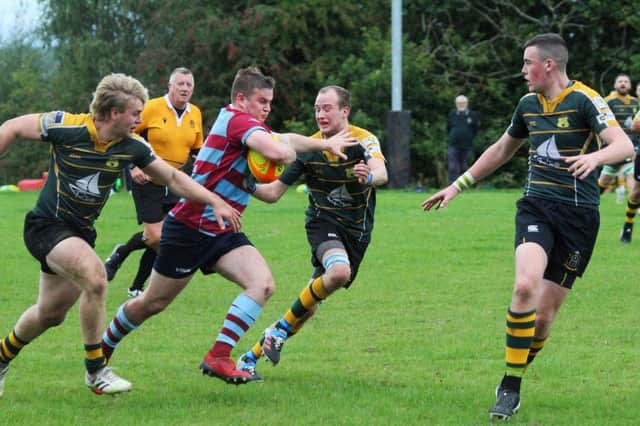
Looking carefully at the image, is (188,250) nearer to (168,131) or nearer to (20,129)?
(20,129)

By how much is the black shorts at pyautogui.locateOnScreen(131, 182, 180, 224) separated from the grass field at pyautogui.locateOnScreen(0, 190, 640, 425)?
856 mm

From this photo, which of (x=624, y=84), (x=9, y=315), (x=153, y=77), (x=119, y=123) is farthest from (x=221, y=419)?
(x=153, y=77)

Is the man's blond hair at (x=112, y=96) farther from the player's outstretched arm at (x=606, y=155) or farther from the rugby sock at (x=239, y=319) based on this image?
the player's outstretched arm at (x=606, y=155)

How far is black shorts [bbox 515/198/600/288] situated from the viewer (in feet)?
21.7

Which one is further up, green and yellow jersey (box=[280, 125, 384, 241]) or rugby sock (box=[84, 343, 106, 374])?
green and yellow jersey (box=[280, 125, 384, 241])

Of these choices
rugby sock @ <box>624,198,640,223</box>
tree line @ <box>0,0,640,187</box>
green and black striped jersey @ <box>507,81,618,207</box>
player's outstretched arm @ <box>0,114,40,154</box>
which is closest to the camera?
player's outstretched arm @ <box>0,114,40,154</box>

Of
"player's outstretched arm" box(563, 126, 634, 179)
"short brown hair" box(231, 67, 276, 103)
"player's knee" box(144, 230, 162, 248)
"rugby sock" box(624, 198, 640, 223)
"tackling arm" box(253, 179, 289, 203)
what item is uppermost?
"short brown hair" box(231, 67, 276, 103)

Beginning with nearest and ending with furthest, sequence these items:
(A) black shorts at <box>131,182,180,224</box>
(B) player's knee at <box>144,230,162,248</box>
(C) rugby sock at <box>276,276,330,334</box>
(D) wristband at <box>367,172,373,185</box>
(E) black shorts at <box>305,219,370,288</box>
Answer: (D) wristband at <box>367,172,373,185</box>, (C) rugby sock at <box>276,276,330,334</box>, (E) black shorts at <box>305,219,370,288</box>, (B) player's knee at <box>144,230,162,248</box>, (A) black shorts at <box>131,182,180,224</box>

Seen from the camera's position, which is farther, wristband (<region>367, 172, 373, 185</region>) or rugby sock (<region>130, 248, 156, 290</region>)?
rugby sock (<region>130, 248, 156, 290</region>)

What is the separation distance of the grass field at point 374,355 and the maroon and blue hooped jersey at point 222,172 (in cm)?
109

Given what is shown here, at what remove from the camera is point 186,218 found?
7090 millimetres

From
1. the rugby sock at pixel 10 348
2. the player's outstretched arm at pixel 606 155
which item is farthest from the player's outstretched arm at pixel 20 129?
the player's outstretched arm at pixel 606 155

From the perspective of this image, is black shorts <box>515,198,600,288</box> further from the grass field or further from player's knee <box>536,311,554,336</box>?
the grass field


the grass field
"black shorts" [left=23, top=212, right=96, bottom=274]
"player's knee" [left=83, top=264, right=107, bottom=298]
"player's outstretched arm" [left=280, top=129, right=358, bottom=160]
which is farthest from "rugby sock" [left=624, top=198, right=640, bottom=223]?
"player's knee" [left=83, top=264, right=107, bottom=298]
